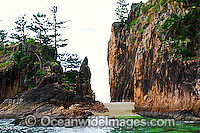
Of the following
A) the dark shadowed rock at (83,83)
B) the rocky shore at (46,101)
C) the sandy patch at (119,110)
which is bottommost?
the sandy patch at (119,110)

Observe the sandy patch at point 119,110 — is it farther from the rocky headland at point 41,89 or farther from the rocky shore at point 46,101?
the rocky shore at point 46,101

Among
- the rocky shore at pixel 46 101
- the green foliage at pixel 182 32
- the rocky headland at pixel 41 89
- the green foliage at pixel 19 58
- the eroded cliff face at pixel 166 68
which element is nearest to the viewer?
the eroded cliff face at pixel 166 68

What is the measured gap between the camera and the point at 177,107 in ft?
45.2

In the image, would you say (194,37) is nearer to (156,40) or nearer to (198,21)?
(198,21)

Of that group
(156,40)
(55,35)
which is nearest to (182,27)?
(156,40)

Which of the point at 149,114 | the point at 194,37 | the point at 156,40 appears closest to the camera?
the point at 194,37

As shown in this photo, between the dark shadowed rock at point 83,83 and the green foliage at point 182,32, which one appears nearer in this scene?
the green foliage at point 182,32

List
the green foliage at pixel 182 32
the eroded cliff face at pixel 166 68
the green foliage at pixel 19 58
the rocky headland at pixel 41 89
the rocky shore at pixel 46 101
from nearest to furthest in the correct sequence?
the eroded cliff face at pixel 166 68
the green foliage at pixel 182 32
the rocky headland at pixel 41 89
the rocky shore at pixel 46 101
the green foliage at pixel 19 58

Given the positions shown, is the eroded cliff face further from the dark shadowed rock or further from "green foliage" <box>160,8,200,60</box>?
the dark shadowed rock

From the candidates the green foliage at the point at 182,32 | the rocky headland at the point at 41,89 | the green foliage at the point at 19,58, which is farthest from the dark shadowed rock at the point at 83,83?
the green foliage at the point at 182,32

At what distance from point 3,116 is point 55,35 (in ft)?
53.6

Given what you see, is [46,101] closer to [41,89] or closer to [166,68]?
[41,89]

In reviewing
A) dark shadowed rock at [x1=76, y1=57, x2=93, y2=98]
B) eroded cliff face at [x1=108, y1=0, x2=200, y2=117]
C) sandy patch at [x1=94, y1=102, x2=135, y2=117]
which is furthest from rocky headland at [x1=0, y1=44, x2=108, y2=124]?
eroded cliff face at [x1=108, y1=0, x2=200, y2=117]

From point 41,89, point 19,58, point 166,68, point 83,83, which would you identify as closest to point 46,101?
point 41,89
